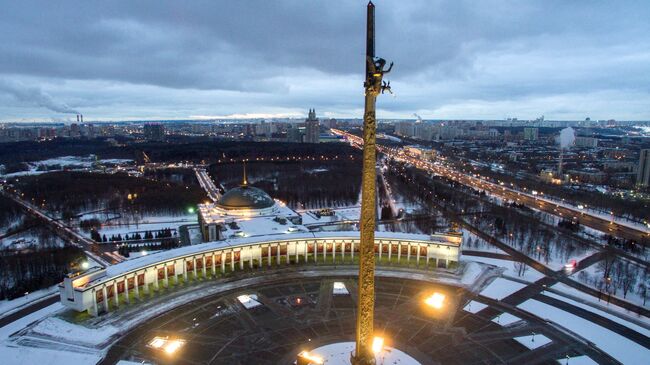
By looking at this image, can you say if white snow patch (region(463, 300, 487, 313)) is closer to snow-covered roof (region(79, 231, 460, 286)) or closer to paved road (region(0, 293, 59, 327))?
snow-covered roof (region(79, 231, 460, 286))

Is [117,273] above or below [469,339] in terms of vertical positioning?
above

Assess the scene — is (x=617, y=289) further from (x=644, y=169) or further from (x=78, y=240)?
(x=644, y=169)

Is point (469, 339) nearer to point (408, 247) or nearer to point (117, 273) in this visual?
point (408, 247)

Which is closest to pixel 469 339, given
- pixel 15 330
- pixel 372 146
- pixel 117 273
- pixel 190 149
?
pixel 372 146

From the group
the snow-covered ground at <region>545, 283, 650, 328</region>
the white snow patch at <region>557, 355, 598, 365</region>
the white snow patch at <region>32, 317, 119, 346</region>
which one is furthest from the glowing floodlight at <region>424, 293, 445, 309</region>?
the white snow patch at <region>32, 317, 119, 346</region>

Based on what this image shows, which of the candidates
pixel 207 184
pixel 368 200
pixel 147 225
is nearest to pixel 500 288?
pixel 368 200

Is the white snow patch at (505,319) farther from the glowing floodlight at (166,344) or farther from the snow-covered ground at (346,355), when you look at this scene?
the glowing floodlight at (166,344)
